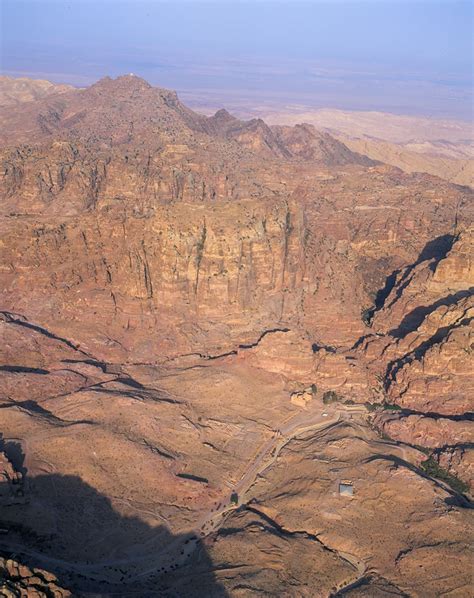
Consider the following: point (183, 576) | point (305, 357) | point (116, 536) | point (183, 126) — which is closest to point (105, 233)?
point (305, 357)

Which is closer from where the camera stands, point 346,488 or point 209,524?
point 209,524

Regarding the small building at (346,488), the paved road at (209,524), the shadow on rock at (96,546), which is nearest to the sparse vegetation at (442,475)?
the small building at (346,488)

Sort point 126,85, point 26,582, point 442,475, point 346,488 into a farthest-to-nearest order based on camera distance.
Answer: point 126,85
point 442,475
point 346,488
point 26,582

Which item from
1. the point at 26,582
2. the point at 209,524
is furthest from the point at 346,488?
the point at 26,582

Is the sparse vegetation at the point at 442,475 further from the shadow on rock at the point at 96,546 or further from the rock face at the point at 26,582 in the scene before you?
the rock face at the point at 26,582

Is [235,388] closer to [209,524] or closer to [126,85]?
[209,524]

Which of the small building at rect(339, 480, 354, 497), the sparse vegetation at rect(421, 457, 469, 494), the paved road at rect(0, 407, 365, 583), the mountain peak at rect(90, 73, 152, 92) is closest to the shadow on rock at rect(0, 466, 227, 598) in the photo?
the paved road at rect(0, 407, 365, 583)

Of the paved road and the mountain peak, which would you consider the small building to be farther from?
the mountain peak

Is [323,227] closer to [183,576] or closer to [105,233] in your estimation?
[105,233]
